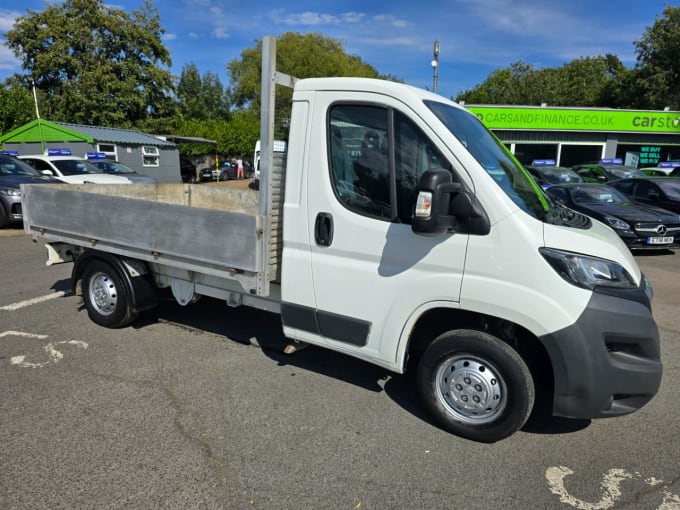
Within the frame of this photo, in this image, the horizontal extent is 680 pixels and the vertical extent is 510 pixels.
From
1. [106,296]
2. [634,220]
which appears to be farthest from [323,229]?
[634,220]

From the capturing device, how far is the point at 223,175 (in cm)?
3434

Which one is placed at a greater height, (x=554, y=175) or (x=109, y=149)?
(x=109, y=149)

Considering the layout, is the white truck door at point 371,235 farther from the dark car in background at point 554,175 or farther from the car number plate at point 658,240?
the dark car in background at point 554,175

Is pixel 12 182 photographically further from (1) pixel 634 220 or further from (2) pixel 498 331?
(1) pixel 634 220

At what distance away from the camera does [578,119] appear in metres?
29.6

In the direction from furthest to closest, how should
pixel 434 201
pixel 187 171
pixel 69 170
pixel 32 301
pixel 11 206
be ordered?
pixel 187 171, pixel 69 170, pixel 11 206, pixel 32 301, pixel 434 201

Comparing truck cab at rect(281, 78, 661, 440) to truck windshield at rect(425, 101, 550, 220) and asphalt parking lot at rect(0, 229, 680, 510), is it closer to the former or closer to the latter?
truck windshield at rect(425, 101, 550, 220)

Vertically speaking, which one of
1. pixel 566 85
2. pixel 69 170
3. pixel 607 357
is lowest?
pixel 607 357

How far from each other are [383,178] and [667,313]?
500 cm

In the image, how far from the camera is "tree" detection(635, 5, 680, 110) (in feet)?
123

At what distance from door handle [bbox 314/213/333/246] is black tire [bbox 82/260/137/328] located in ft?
7.93

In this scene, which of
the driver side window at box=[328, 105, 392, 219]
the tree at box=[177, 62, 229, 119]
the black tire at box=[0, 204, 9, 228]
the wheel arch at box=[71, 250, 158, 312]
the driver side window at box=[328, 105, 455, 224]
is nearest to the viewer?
the driver side window at box=[328, 105, 455, 224]

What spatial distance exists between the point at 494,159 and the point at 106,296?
410 centimetres

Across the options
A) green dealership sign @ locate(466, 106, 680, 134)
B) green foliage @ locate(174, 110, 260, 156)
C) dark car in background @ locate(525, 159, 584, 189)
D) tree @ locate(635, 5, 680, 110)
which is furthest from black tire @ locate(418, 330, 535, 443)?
tree @ locate(635, 5, 680, 110)
